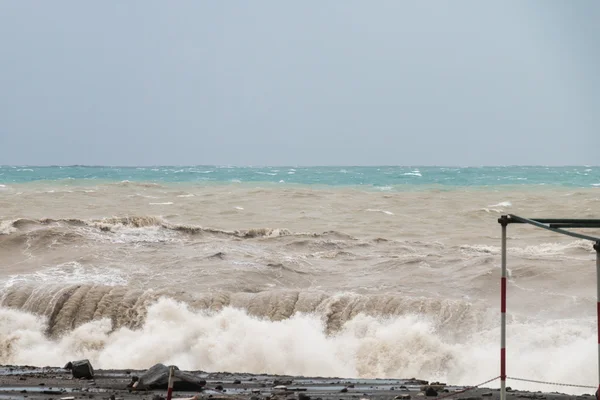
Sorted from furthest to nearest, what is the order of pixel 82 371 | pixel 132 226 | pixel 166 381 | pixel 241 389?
pixel 132 226 → pixel 82 371 → pixel 241 389 → pixel 166 381

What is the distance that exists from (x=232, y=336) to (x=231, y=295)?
253 centimetres

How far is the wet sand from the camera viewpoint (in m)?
8.70

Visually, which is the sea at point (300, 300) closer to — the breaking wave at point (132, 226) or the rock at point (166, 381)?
the breaking wave at point (132, 226)

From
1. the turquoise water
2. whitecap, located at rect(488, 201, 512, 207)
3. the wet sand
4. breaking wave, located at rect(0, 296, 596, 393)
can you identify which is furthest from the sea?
the turquoise water

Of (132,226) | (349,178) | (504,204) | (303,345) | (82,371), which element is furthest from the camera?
(349,178)

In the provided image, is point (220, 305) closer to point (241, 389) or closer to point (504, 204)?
point (241, 389)

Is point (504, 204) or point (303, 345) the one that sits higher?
point (504, 204)

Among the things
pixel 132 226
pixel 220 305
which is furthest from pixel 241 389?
pixel 132 226

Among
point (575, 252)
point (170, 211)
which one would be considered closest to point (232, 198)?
point (170, 211)

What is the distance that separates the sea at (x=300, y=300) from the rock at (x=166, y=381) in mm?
3417

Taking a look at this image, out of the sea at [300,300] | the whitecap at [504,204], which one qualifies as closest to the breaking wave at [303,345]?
the sea at [300,300]

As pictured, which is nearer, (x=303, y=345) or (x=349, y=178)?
(x=303, y=345)

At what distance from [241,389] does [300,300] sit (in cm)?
649

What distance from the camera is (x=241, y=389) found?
930 cm
